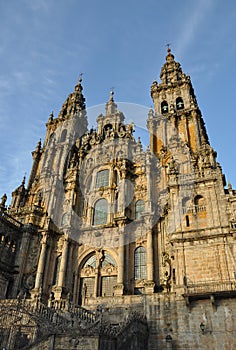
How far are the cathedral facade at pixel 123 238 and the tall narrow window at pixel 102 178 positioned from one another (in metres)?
0.14

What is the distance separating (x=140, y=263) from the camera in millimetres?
27438

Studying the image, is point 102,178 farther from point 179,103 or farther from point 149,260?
point 179,103

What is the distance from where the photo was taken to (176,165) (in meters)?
30.5

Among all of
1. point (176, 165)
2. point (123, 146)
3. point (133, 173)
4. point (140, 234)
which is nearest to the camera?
point (140, 234)

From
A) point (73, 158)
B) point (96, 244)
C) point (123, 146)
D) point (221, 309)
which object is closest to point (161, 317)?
point (221, 309)

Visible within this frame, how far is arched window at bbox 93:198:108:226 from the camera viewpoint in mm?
31837

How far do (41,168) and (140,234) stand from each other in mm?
16447

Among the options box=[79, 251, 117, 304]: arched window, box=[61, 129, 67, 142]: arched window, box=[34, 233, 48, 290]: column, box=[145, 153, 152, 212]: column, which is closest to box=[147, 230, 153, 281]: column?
box=[145, 153, 152, 212]: column

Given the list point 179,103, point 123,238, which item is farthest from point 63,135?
point 123,238

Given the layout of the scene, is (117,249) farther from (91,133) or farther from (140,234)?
(91,133)

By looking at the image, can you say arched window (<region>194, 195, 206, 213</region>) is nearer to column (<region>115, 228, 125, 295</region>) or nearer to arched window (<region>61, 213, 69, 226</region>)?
column (<region>115, 228, 125, 295</region>)

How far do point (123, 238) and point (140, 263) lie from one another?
256 centimetres

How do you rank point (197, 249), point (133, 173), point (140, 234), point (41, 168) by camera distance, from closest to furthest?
point (197, 249) → point (140, 234) → point (133, 173) → point (41, 168)

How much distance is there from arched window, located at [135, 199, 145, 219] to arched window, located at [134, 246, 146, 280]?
341 centimetres
